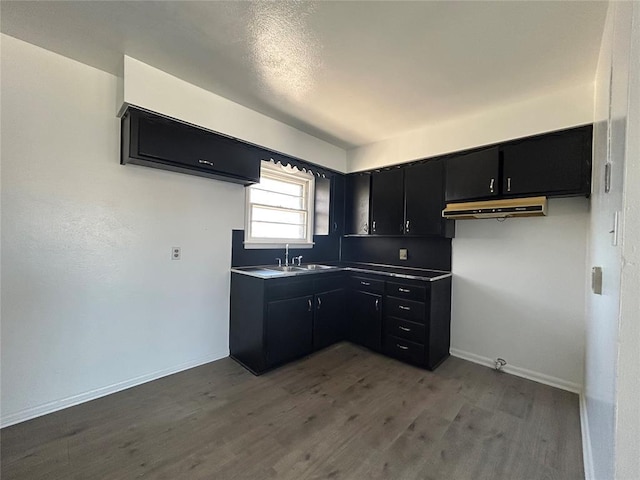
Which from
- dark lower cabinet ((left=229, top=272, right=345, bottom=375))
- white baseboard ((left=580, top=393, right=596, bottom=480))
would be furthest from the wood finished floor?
dark lower cabinet ((left=229, top=272, right=345, bottom=375))

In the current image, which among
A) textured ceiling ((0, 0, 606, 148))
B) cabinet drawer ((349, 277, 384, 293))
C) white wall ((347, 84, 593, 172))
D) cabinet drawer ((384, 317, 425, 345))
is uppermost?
textured ceiling ((0, 0, 606, 148))

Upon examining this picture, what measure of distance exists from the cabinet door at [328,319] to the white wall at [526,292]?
51.4 inches

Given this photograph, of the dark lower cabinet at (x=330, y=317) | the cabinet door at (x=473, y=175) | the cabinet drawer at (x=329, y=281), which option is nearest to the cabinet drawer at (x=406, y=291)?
the dark lower cabinet at (x=330, y=317)

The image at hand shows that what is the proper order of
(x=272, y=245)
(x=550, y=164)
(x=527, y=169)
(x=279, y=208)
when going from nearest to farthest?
(x=550, y=164) < (x=527, y=169) < (x=272, y=245) < (x=279, y=208)

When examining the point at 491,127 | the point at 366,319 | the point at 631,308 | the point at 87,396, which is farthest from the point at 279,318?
the point at 491,127

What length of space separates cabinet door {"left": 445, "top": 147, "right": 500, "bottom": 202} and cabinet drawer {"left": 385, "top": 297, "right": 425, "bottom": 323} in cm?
117

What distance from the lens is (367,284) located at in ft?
11.0

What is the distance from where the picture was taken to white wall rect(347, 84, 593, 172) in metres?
2.29

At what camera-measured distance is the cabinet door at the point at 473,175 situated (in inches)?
106

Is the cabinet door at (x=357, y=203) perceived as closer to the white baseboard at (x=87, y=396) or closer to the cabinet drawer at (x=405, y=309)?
the cabinet drawer at (x=405, y=309)

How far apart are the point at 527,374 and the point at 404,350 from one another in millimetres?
1144

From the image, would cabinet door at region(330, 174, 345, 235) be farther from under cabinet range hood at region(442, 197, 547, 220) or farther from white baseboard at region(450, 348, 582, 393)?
white baseboard at region(450, 348, 582, 393)

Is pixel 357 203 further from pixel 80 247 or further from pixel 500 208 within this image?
pixel 80 247

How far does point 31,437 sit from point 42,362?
0.47m
